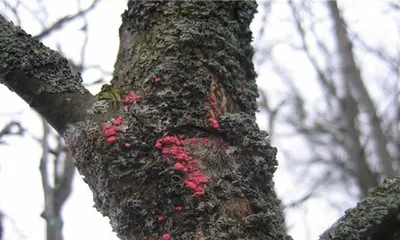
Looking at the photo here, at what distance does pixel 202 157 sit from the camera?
1035mm

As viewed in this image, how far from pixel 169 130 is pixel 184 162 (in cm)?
8

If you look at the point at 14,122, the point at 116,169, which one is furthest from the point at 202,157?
the point at 14,122

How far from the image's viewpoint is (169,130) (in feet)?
3.41

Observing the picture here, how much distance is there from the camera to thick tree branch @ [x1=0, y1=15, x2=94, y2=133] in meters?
1.05

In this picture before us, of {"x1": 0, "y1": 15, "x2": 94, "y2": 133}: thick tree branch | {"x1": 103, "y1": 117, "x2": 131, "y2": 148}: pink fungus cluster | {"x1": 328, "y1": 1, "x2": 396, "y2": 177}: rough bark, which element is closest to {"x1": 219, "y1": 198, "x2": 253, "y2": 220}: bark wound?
{"x1": 103, "y1": 117, "x2": 131, "y2": 148}: pink fungus cluster

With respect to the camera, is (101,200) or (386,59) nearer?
(101,200)

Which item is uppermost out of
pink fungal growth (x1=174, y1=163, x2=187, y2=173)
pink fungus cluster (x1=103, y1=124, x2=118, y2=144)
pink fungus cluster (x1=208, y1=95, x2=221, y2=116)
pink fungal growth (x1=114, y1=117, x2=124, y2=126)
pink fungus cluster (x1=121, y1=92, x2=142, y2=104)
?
pink fungus cluster (x1=208, y1=95, x2=221, y2=116)

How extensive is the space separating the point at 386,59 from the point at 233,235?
5139mm

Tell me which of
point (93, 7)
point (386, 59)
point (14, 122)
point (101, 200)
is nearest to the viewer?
point (101, 200)

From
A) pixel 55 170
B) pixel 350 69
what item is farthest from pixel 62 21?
pixel 350 69

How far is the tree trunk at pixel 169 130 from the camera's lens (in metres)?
0.94

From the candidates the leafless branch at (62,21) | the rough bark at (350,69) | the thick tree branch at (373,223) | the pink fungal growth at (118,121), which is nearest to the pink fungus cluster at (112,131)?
the pink fungal growth at (118,121)

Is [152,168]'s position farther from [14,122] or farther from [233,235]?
[14,122]

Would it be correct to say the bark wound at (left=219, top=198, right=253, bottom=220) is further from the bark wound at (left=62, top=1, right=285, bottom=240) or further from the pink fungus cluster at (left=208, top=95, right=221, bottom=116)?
the pink fungus cluster at (left=208, top=95, right=221, bottom=116)
